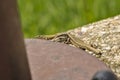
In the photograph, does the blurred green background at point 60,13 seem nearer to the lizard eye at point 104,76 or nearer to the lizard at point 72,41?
the lizard at point 72,41

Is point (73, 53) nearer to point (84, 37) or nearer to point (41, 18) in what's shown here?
point (84, 37)

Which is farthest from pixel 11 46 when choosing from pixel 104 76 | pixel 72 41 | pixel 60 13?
pixel 60 13

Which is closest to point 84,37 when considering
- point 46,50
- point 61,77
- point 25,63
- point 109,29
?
point 109,29

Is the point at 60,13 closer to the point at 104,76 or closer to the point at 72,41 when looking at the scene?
the point at 72,41

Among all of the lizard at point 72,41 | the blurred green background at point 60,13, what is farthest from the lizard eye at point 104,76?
the blurred green background at point 60,13

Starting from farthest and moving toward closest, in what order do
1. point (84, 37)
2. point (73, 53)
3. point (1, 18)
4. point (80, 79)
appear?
point (84, 37) < point (73, 53) < point (80, 79) < point (1, 18)

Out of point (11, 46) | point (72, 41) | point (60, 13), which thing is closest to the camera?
point (11, 46)

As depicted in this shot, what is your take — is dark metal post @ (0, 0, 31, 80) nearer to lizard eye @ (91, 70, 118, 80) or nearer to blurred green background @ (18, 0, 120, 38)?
lizard eye @ (91, 70, 118, 80)
